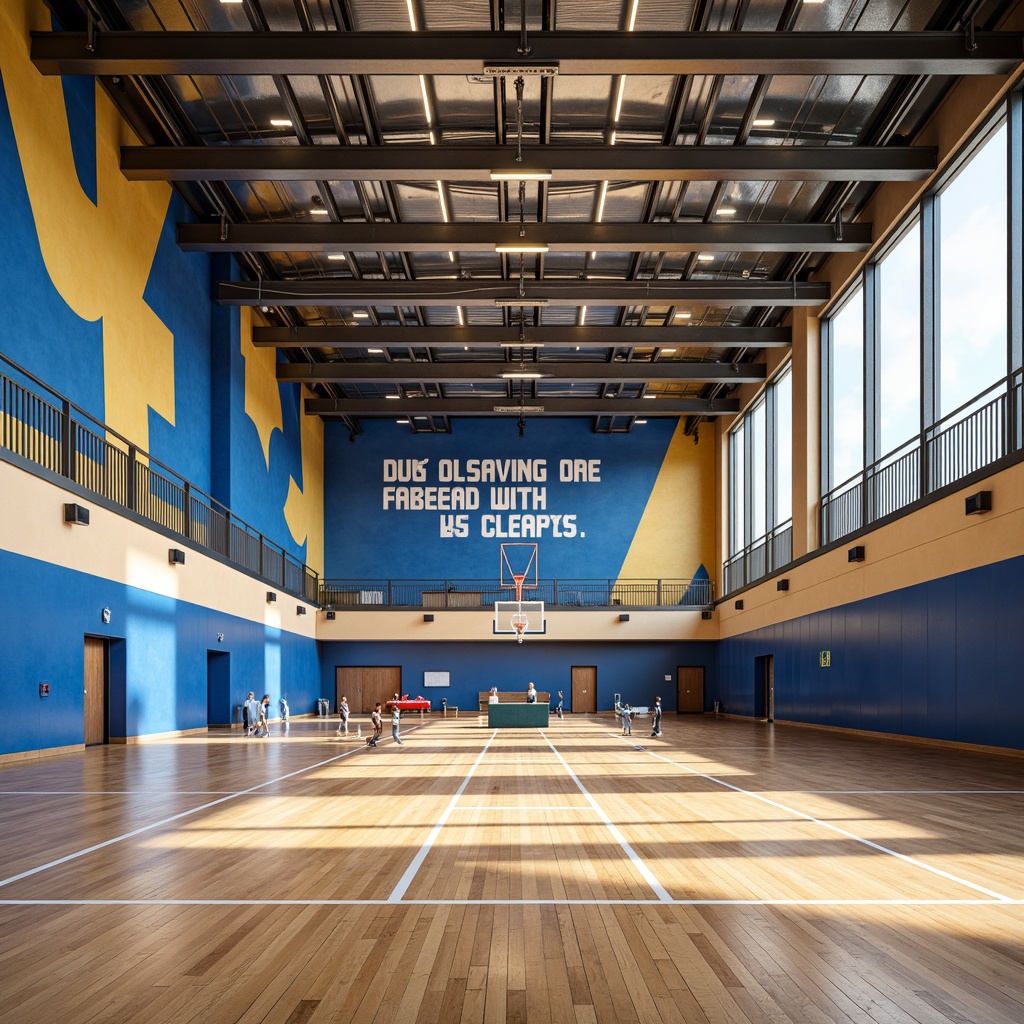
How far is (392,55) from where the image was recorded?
15.9 meters

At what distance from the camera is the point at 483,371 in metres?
32.9

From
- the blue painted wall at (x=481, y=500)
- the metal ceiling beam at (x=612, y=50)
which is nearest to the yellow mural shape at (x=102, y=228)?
the metal ceiling beam at (x=612, y=50)

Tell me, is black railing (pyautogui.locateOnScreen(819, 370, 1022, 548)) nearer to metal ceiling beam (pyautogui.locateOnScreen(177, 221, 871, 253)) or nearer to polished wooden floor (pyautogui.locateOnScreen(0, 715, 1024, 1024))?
metal ceiling beam (pyautogui.locateOnScreen(177, 221, 871, 253))

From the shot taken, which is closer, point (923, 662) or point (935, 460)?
Result: point (923, 662)

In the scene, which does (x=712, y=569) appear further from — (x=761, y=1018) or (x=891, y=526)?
(x=761, y=1018)

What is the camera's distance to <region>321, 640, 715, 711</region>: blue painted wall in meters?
41.0

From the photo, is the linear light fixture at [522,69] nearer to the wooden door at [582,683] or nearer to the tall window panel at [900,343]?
the tall window panel at [900,343]

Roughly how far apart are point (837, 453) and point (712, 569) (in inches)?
626

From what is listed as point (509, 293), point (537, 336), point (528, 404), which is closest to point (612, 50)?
point (509, 293)

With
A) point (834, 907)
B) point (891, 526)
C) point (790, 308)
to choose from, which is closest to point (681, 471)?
point (790, 308)

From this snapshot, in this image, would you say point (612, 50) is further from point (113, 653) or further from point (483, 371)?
point (483, 371)

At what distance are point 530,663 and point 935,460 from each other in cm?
2389

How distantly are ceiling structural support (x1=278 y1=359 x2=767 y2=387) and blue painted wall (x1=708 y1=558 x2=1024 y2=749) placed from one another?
8937 mm

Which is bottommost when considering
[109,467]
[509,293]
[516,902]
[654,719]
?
[654,719]
